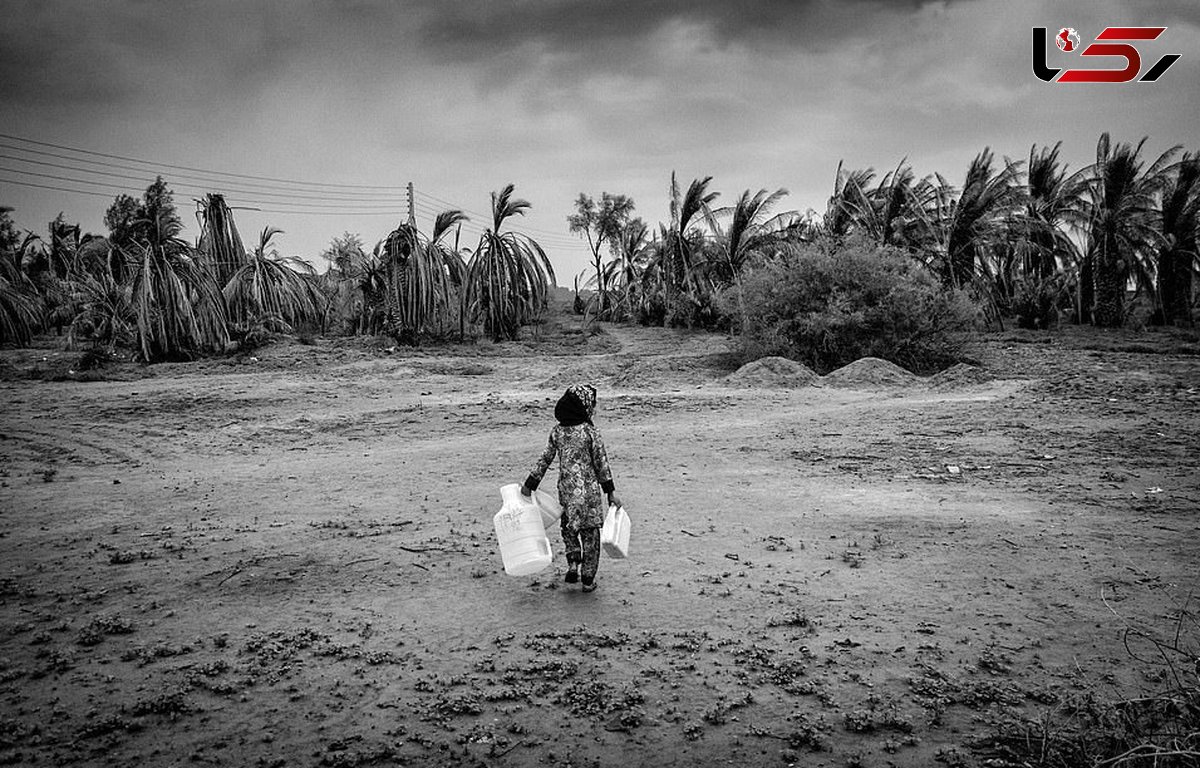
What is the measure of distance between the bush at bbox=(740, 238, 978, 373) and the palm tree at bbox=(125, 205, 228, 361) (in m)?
16.6

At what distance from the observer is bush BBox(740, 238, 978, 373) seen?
1853 cm

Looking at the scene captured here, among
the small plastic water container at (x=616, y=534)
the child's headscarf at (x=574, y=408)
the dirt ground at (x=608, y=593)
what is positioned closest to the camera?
the dirt ground at (x=608, y=593)

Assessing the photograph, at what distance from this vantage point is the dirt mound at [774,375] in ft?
53.3

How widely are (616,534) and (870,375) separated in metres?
13.2

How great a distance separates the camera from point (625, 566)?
5.56 m

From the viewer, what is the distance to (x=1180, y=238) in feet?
93.6

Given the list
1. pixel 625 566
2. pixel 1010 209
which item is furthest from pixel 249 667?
pixel 1010 209

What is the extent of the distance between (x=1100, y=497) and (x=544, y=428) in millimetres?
7791

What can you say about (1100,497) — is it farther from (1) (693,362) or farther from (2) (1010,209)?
(2) (1010,209)

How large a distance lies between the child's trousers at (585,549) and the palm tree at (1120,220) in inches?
1267

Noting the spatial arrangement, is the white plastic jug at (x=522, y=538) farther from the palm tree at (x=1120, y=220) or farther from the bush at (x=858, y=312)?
the palm tree at (x=1120, y=220)

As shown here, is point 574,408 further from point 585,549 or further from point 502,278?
point 502,278

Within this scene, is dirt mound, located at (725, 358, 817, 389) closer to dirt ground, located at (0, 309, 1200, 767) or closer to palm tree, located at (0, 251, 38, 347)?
dirt ground, located at (0, 309, 1200, 767)

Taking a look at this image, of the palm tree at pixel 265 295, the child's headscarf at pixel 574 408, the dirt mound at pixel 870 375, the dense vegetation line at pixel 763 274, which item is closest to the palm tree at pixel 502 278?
the dense vegetation line at pixel 763 274
